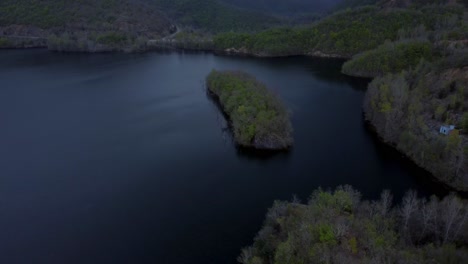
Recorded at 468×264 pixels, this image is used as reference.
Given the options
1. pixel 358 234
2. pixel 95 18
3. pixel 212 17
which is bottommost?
pixel 358 234

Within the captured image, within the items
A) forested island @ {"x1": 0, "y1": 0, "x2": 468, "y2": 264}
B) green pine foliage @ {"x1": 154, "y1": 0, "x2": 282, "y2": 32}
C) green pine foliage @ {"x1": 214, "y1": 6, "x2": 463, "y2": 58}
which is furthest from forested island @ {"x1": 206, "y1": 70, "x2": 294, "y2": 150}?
green pine foliage @ {"x1": 154, "y1": 0, "x2": 282, "y2": 32}

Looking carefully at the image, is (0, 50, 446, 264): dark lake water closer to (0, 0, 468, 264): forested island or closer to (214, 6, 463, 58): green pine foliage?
(0, 0, 468, 264): forested island

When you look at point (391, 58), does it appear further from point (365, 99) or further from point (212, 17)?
point (212, 17)

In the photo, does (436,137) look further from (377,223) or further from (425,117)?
(377,223)

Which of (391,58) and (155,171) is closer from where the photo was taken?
(155,171)

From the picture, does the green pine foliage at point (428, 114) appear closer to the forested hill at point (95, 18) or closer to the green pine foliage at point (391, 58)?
the green pine foliage at point (391, 58)

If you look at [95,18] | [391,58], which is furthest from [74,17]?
[391,58]
